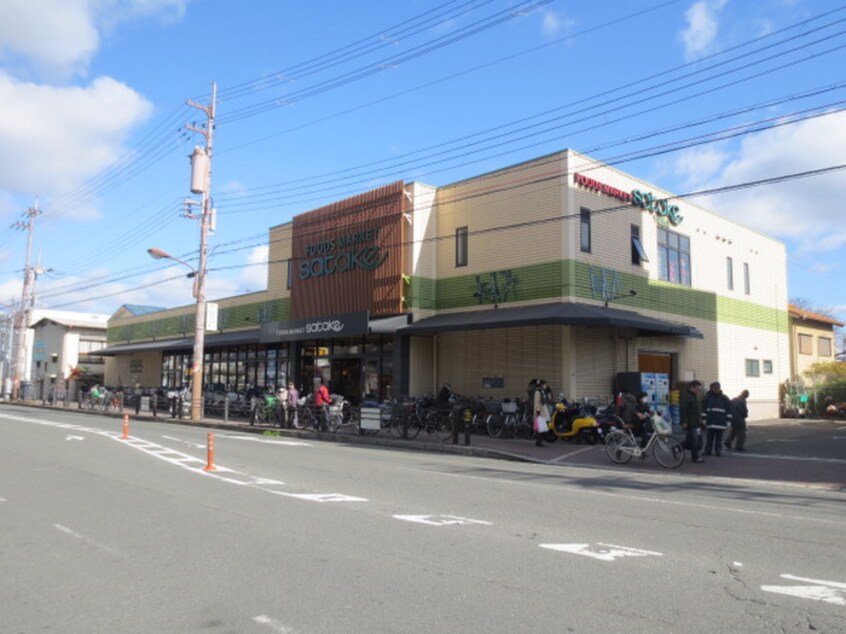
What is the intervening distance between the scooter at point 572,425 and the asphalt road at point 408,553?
6.13m

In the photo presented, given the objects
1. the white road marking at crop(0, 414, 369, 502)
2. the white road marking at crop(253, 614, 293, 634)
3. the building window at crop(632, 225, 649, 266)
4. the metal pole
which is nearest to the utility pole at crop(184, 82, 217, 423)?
the metal pole

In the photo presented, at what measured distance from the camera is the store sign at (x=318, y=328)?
2453 centimetres

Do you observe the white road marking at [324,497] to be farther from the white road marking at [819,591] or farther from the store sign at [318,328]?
the store sign at [318,328]

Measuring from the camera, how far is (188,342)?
36938 millimetres

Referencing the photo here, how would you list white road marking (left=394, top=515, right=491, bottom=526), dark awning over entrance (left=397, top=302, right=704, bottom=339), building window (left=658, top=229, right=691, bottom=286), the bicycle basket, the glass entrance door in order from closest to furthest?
white road marking (left=394, top=515, right=491, bottom=526)
the bicycle basket
dark awning over entrance (left=397, top=302, right=704, bottom=339)
building window (left=658, top=229, right=691, bottom=286)
the glass entrance door

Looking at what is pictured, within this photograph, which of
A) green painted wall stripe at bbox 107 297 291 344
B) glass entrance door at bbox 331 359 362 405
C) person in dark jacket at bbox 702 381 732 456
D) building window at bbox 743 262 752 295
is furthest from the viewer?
green painted wall stripe at bbox 107 297 291 344

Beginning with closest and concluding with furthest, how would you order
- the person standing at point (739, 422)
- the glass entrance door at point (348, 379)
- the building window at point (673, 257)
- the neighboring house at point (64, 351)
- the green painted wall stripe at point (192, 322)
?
1. the person standing at point (739, 422)
2. the building window at point (673, 257)
3. the glass entrance door at point (348, 379)
4. the green painted wall stripe at point (192, 322)
5. the neighboring house at point (64, 351)

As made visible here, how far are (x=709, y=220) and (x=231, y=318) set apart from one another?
74.6ft

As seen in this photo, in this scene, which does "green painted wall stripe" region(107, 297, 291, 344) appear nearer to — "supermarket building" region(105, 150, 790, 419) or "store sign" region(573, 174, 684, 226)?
"supermarket building" region(105, 150, 790, 419)

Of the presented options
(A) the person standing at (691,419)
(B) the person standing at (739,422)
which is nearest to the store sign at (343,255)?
(B) the person standing at (739,422)

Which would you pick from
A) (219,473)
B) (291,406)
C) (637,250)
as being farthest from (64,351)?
(219,473)

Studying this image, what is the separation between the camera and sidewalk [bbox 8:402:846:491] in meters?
14.1

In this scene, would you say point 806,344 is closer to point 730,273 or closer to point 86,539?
point 730,273

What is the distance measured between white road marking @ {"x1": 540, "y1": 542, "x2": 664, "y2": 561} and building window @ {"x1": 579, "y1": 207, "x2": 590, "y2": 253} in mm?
16065
